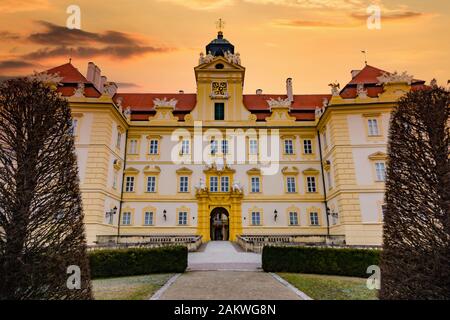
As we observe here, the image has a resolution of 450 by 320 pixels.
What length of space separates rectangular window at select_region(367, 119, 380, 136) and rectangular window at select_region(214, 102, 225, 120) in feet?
42.7

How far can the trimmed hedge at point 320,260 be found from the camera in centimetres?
1172

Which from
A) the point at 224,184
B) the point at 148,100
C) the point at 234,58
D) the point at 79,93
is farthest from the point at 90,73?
the point at 224,184

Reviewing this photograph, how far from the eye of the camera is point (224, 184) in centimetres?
2595

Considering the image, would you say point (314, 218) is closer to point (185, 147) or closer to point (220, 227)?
point (185, 147)

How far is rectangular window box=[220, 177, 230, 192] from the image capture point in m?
25.8

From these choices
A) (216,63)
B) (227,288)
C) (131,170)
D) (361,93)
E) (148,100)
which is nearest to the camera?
(227,288)

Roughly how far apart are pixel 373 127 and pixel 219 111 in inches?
546

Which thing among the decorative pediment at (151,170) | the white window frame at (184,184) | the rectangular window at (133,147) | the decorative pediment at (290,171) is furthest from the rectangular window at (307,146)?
the rectangular window at (133,147)

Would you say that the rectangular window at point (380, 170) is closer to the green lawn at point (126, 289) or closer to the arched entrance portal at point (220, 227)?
the green lawn at point (126, 289)

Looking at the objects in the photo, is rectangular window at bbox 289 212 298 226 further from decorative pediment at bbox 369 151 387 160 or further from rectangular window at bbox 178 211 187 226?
rectangular window at bbox 178 211 187 226

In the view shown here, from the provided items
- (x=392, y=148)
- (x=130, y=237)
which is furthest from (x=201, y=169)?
(x=392, y=148)

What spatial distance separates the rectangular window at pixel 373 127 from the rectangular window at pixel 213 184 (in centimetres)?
1365

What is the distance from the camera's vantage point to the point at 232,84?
2870cm

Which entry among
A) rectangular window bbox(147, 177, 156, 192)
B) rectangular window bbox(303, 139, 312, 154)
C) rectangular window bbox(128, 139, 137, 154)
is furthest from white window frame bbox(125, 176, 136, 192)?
rectangular window bbox(303, 139, 312, 154)
